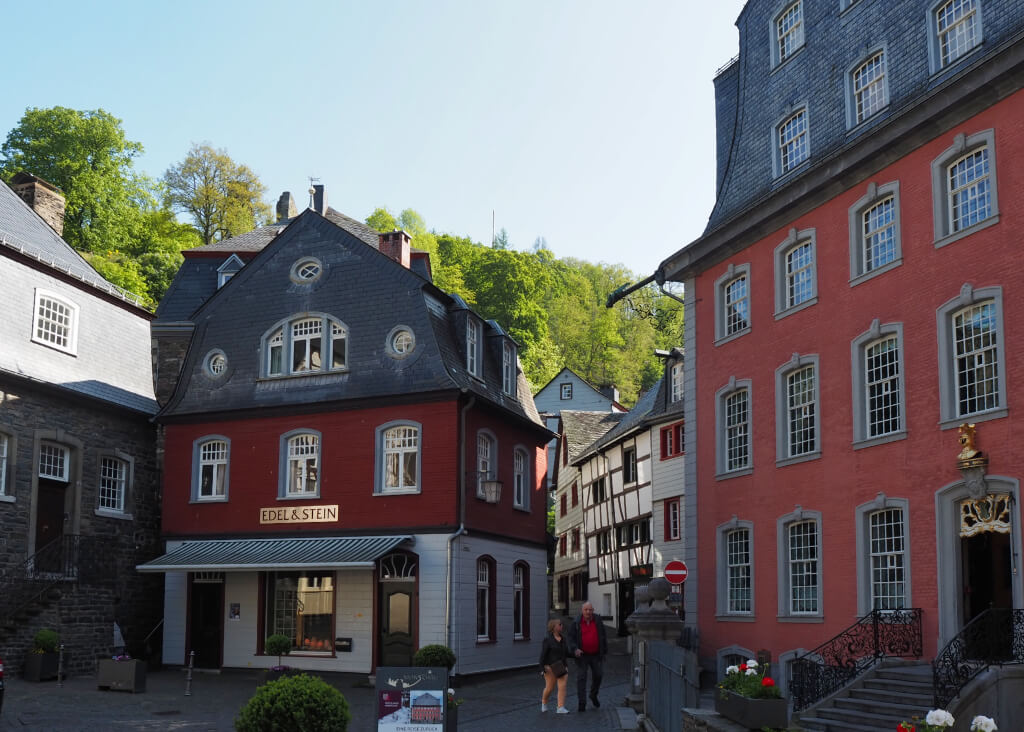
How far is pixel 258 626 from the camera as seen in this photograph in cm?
2647

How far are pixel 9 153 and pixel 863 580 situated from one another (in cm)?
4910


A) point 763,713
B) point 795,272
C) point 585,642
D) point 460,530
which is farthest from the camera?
point 460,530

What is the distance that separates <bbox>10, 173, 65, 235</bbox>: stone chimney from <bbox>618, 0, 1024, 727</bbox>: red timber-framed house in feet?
57.2

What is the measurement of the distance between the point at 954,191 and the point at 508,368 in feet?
48.4

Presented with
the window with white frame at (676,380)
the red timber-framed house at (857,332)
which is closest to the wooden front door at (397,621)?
the red timber-framed house at (857,332)

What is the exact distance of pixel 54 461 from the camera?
25953 millimetres

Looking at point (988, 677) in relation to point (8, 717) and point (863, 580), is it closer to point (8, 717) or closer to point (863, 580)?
point (863, 580)

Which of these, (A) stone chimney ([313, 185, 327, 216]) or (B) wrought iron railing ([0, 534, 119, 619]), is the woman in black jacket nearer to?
(B) wrought iron railing ([0, 534, 119, 619])

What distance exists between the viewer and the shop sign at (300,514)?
26.5 m

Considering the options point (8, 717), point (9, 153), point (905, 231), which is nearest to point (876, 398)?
point (905, 231)

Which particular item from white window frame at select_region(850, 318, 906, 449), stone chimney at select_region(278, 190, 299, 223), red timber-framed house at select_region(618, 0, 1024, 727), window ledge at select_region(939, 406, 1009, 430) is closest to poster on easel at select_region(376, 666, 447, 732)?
red timber-framed house at select_region(618, 0, 1024, 727)

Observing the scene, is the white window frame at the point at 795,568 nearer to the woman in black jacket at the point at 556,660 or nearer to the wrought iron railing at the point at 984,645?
→ the woman in black jacket at the point at 556,660

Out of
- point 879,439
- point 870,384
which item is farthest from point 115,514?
point 879,439

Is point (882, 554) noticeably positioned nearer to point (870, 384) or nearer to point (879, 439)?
point (879, 439)
